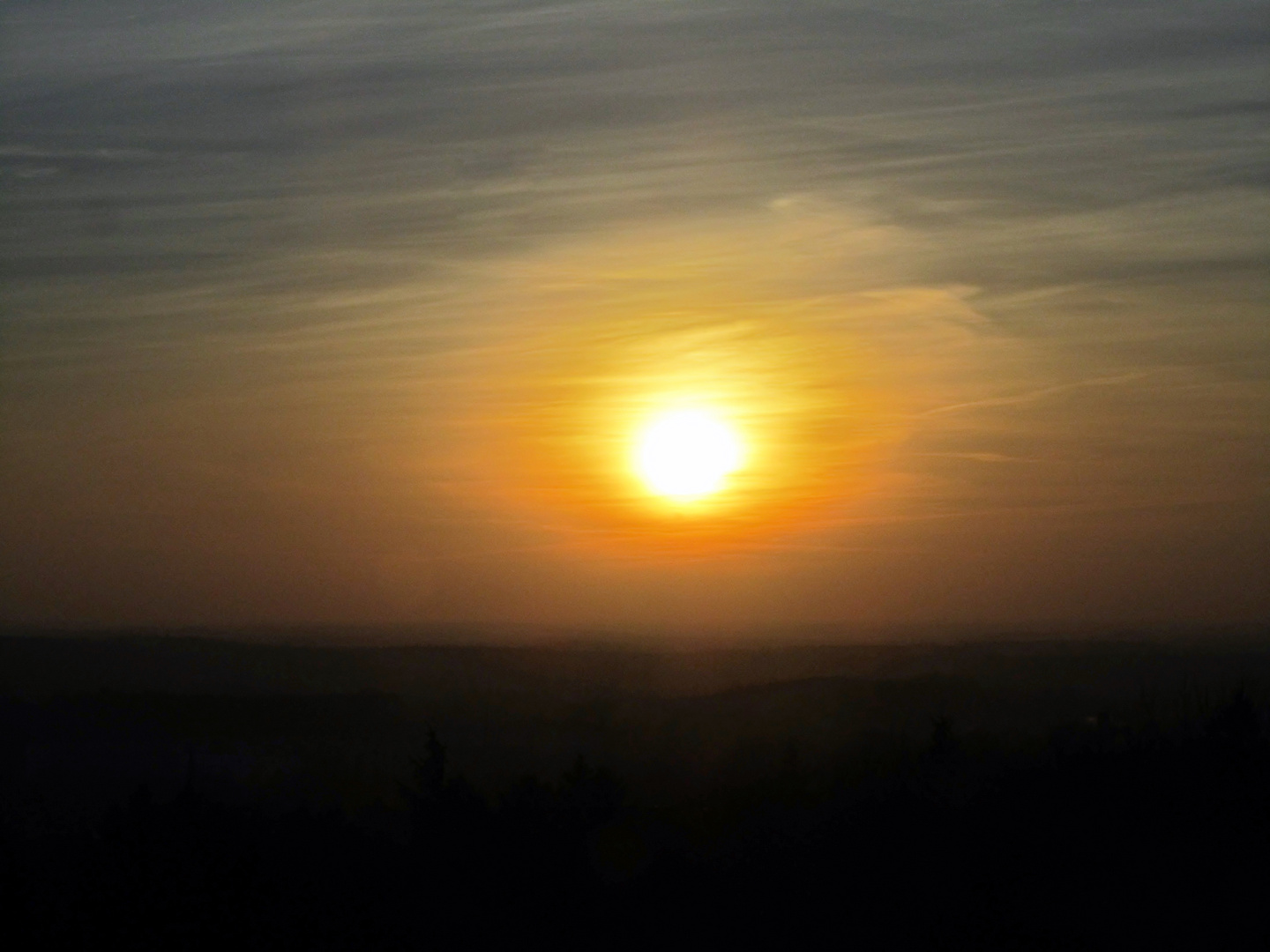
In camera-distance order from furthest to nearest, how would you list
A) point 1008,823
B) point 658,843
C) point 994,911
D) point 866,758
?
point 866,758 < point 658,843 < point 1008,823 < point 994,911

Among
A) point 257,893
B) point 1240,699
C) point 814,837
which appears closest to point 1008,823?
point 814,837

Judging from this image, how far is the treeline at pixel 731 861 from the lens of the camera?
41.2m

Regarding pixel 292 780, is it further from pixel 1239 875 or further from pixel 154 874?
pixel 1239 875

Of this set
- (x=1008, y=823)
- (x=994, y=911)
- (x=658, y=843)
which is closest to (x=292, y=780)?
(x=658, y=843)

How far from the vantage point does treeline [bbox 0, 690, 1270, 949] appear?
41.2m

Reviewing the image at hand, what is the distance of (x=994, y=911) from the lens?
138ft

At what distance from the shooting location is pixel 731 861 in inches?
2019

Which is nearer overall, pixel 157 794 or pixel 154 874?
pixel 154 874

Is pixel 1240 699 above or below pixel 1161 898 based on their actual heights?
above

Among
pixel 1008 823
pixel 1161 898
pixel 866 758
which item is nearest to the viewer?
pixel 1161 898

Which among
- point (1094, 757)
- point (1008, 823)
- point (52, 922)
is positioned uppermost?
point (1094, 757)

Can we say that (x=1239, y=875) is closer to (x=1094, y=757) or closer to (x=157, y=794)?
(x=1094, y=757)

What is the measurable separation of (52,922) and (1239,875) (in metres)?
27.1

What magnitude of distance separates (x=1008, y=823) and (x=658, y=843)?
10.6m
